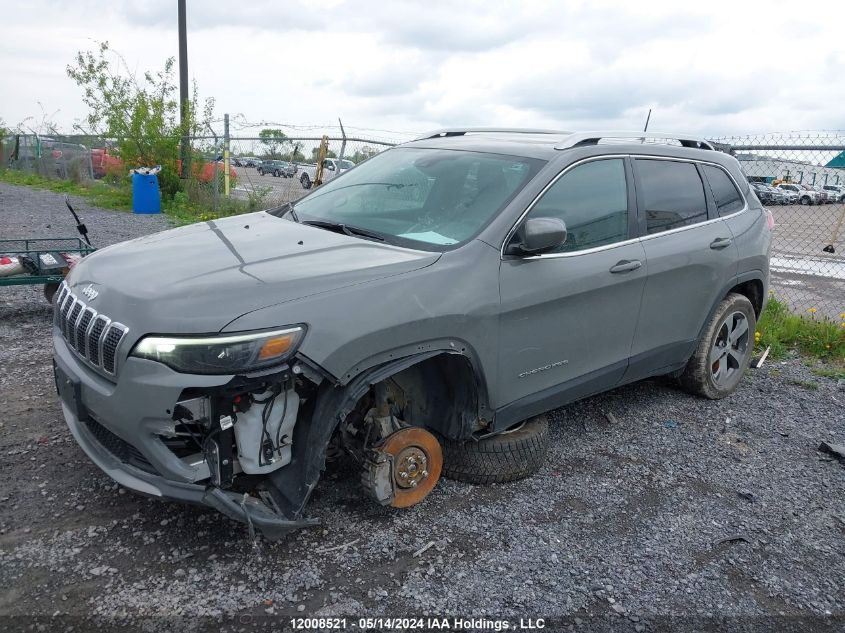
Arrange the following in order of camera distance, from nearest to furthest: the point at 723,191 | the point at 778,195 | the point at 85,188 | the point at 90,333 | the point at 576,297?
the point at 90,333
the point at 576,297
the point at 723,191
the point at 778,195
the point at 85,188

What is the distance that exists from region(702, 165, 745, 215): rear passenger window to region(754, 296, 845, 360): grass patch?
1863mm

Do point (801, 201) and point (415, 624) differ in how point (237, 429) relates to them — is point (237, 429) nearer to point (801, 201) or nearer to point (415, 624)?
point (415, 624)

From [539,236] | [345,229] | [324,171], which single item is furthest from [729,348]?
[324,171]

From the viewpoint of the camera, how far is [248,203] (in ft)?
44.4

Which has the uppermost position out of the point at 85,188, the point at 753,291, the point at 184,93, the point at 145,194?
the point at 184,93

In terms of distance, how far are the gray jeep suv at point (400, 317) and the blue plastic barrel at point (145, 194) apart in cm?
1118

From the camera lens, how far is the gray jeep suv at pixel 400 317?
108 inches

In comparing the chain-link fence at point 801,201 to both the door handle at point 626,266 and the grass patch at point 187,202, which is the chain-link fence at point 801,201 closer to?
the door handle at point 626,266

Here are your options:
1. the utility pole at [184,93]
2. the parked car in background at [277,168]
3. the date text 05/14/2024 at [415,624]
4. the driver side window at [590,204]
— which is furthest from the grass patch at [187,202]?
the date text 05/14/2024 at [415,624]

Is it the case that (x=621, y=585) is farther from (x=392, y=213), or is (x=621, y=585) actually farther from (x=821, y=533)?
(x=392, y=213)

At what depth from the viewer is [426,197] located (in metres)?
3.90

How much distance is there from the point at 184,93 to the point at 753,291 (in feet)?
Answer: 46.6

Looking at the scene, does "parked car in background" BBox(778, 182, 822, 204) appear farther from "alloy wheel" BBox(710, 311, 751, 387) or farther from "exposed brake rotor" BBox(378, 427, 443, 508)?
"exposed brake rotor" BBox(378, 427, 443, 508)

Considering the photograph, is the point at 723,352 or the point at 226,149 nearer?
the point at 723,352
